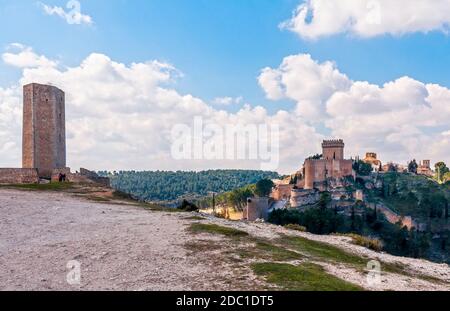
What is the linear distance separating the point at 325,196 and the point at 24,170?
7199cm

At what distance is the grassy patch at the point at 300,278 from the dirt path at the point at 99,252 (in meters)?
0.92

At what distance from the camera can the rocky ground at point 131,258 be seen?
10.5 metres

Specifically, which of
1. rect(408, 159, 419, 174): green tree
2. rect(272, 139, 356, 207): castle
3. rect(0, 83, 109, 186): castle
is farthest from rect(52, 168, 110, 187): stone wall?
rect(408, 159, 419, 174): green tree

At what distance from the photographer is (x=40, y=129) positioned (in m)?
44.5

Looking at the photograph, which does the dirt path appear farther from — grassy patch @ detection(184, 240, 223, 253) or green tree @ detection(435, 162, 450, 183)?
green tree @ detection(435, 162, 450, 183)

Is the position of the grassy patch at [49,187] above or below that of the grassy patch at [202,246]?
above

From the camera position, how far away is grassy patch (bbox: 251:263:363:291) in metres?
10.0

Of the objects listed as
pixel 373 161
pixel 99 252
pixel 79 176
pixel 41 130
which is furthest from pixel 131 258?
pixel 373 161

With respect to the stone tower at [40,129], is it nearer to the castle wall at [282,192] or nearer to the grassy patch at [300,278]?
the grassy patch at [300,278]

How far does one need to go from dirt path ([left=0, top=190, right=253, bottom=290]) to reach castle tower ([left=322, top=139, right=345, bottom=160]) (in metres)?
105

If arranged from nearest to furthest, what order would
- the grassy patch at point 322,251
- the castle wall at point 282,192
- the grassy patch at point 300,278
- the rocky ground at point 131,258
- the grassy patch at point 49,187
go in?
1. the grassy patch at point 300,278
2. the rocky ground at point 131,258
3. the grassy patch at point 322,251
4. the grassy patch at point 49,187
5. the castle wall at point 282,192

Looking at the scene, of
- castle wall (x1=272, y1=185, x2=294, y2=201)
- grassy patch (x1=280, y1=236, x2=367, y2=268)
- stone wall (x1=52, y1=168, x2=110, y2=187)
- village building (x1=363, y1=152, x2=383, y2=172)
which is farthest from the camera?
village building (x1=363, y1=152, x2=383, y2=172)

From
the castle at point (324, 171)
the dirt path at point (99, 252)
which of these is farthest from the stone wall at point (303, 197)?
the dirt path at point (99, 252)
